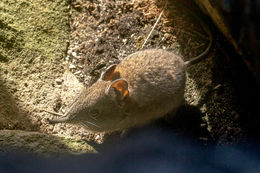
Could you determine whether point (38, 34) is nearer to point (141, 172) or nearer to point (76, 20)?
point (76, 20)

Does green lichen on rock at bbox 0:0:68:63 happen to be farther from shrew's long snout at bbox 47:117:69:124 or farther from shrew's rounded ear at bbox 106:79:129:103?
shrew's rounded ear at bbox 106:79:129:103

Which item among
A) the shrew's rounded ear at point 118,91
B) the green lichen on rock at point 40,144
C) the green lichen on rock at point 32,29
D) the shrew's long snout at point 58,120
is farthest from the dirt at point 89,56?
the shrew's rounded ear at point 118,91

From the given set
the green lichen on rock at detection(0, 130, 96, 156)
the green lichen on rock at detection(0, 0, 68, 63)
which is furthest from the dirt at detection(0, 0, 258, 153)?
the green lichen on rock at detection(0, 130, 96, 156)

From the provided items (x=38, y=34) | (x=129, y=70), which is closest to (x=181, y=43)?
(x=129, y=70)

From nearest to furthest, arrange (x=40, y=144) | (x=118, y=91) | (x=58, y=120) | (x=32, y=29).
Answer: (x=40, y=144), (x=118, y=91), (x=58, y=120), (x=32, y=29)

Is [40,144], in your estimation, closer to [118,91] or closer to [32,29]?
[118,91]

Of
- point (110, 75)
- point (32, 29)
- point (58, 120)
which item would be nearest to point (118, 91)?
point (110, 75)

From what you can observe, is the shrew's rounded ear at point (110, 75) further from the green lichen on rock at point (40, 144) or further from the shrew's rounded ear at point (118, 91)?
the green lichen on rock at point (40, 144)
